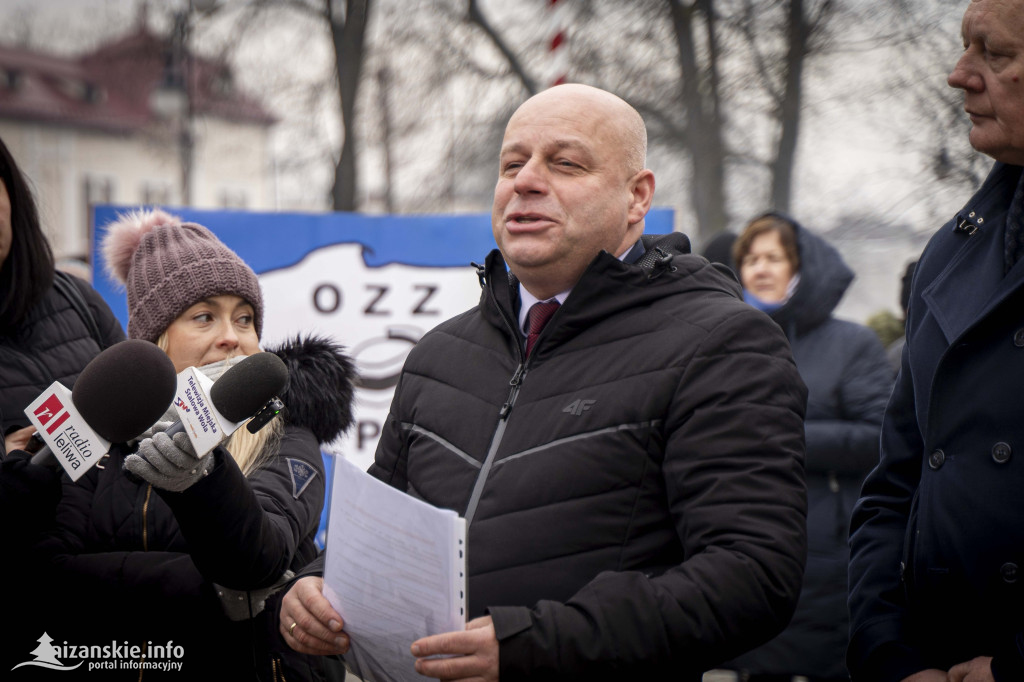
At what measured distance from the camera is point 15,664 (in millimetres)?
2619

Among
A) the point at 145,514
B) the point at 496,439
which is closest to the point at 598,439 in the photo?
the point at 496,439

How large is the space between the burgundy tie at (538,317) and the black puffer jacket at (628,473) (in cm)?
5

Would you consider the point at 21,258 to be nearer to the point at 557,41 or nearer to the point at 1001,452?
the point at 1001,452

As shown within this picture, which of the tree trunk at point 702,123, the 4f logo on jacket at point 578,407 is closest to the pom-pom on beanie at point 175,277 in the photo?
the 4f logo on jacket at point 578,407

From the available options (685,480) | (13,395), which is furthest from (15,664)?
(685,480)

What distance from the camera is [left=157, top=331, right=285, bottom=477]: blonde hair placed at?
8.95ft

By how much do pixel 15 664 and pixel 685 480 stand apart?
1910 mm

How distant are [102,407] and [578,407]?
983mm

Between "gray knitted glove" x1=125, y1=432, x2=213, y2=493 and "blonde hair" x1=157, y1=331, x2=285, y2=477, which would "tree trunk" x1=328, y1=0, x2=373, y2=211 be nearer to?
"blonde hair" x1=157, y1=331, x2=285, y2=477

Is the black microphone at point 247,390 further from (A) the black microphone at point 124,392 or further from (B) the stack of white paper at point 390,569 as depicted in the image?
(B) the stack of white paper at point 390,569

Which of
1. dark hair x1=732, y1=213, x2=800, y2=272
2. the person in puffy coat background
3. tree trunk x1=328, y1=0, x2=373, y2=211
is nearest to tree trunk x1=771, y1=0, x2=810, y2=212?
dark hair x1=732, y1=213, x2=800, y2=272

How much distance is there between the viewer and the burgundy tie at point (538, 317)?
2293 mm

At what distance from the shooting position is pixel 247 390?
6.55 ft

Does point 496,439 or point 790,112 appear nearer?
point 496,439
